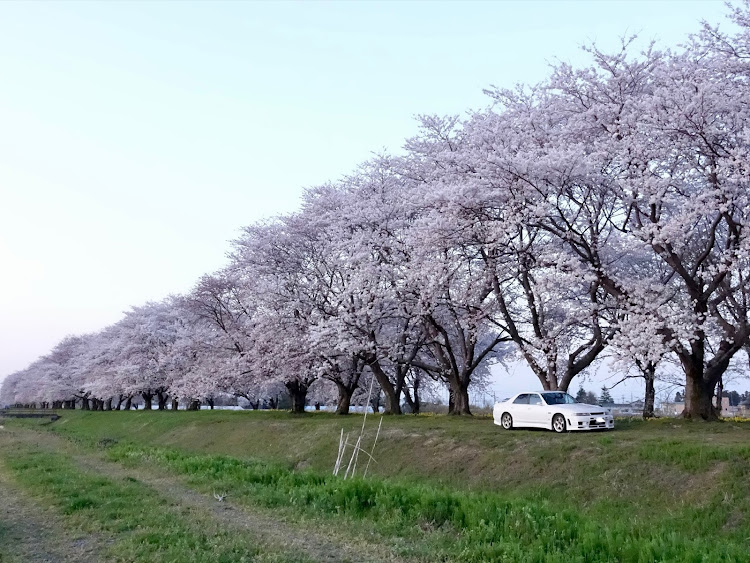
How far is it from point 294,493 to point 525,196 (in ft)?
40.4

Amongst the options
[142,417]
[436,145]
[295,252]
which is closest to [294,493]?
[436,145]

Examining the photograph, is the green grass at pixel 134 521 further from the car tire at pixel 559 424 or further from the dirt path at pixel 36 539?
the car tire at pixel 559 424

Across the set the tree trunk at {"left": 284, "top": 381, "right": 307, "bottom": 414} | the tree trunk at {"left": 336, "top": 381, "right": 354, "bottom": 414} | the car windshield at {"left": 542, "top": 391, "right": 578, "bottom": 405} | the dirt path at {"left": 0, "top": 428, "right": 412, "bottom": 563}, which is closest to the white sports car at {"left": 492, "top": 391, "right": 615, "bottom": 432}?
the car windshield at {"left": 542, "top": 391, "right": 578, "bottom": 405}

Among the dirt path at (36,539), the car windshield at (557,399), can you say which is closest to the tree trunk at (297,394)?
the car windshield at (557,399)

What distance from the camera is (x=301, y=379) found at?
38.2m

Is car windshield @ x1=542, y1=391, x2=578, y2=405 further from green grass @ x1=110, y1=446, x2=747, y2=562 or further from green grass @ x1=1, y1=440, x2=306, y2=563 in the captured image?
green grass @ x1=1, y1=440, x2=306, y2=563

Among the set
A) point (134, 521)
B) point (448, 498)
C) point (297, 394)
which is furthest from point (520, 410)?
point (297, 394)

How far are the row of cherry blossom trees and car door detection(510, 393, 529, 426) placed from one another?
A: 79.6 inches

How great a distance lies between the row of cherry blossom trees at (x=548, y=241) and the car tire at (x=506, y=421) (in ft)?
8.12

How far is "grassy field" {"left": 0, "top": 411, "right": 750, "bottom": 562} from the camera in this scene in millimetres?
8125

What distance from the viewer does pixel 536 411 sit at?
67.3 ft

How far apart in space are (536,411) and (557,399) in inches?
29.2

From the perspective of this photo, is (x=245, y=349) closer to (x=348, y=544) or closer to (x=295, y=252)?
(x=295, y=252)

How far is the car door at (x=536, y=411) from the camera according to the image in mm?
20233
